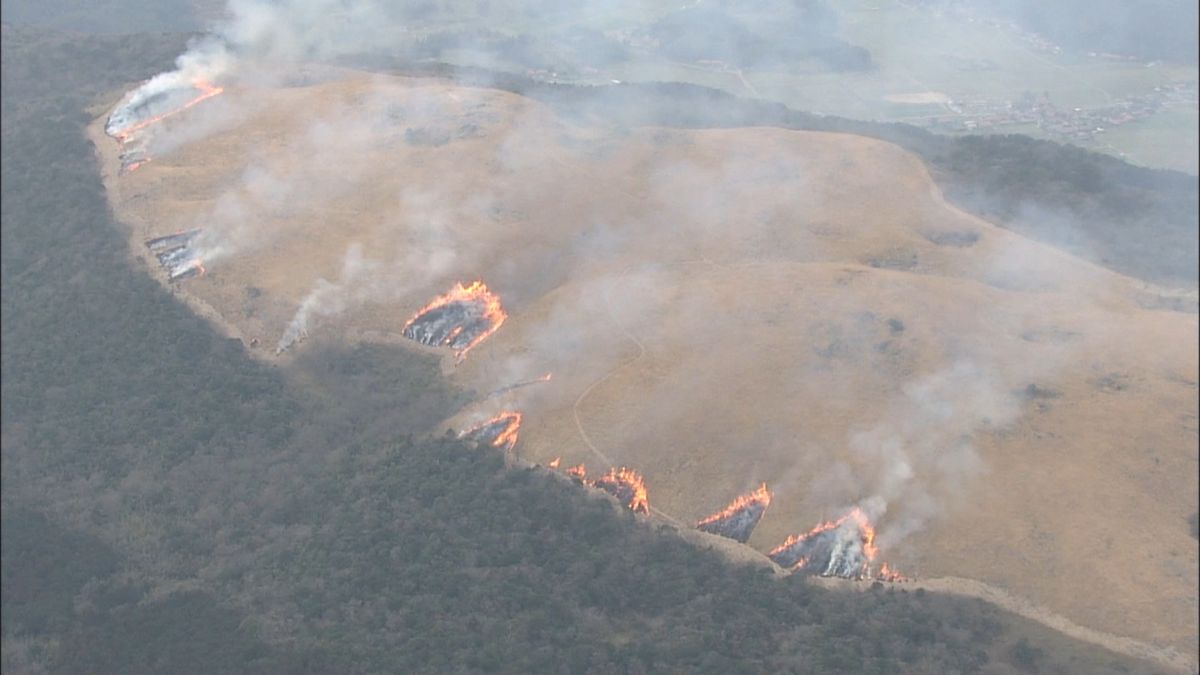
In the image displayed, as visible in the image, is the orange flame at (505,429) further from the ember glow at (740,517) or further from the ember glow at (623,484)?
the ember glow at (740,517)

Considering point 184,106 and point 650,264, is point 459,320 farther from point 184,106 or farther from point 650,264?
point 184,106

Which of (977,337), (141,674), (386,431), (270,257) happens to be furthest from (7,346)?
(977,337)

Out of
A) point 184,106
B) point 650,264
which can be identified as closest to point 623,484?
point 650,264


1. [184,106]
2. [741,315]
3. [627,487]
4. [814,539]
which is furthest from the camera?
[184,106]

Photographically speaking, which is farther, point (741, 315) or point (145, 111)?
point (145, 111)

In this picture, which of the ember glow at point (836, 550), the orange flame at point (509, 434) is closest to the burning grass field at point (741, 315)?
the ember glow at point (836, 550)

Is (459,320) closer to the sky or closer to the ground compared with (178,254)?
closer to the sky

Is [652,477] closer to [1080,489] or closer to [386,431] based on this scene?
[386,431]
